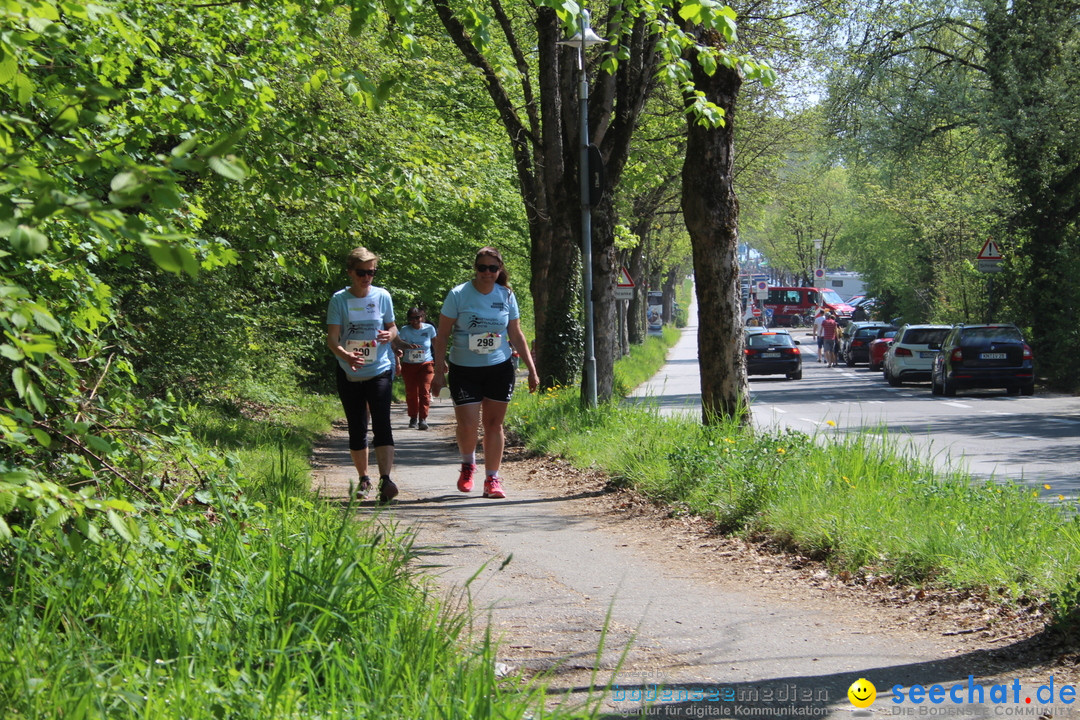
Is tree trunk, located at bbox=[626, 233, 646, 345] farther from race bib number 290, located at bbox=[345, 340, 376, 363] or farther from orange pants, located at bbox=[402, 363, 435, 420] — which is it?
race bib number 290, located at bbox=[345, 340, 376, 363]

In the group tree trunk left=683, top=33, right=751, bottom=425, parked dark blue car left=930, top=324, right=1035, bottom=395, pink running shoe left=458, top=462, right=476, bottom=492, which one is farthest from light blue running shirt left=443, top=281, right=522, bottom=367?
parked dark blue car left=930, top=324, right=1035, bottom=395

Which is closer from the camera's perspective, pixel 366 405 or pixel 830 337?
pixel 366 405

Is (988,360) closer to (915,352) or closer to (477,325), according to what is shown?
(915,352)

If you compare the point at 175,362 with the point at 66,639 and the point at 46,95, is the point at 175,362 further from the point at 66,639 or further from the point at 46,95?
the point at 66,639

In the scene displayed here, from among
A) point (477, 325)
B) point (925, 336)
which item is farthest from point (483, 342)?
point (925, 336)

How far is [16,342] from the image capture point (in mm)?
2783

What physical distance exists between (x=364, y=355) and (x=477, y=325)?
98 centimetres

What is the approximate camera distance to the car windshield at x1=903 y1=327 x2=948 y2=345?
31750mm

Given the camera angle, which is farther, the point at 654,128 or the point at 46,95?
the point at 654,128

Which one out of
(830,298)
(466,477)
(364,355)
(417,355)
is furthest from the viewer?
(830,298)

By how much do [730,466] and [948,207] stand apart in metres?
28.7

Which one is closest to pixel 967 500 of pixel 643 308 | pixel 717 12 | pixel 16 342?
pixel 717 12

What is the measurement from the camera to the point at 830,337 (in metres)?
46.2

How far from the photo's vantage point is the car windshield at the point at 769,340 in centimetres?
3669
